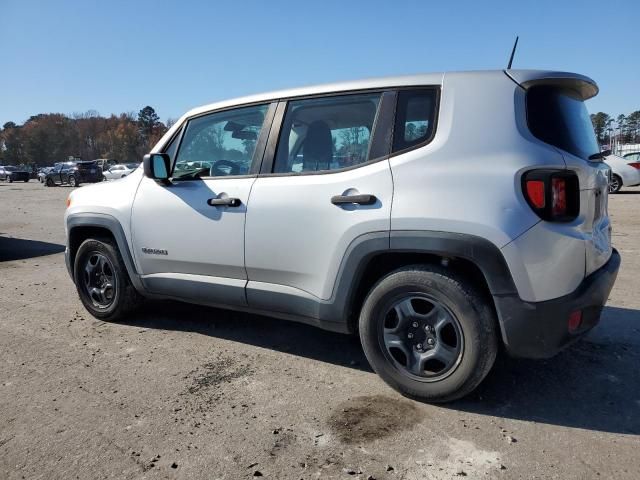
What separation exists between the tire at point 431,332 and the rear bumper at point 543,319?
0.11m

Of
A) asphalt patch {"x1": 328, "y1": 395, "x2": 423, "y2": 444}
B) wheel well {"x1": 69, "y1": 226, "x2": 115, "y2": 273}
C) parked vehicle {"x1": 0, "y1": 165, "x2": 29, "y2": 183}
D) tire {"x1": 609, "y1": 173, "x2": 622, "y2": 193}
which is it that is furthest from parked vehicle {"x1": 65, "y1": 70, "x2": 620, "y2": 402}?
parked vehicle {"x1": 0, "y1": 165, "x2": 29, "y2": 183}

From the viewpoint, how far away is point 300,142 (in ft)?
11.0

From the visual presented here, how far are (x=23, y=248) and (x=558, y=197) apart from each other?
30.7 feet

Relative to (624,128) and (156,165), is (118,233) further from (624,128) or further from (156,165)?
(624,128)

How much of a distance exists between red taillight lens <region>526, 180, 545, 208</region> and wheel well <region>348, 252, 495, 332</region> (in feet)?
1.53

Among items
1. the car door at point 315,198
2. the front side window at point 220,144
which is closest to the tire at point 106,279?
the front side window at point 220,144

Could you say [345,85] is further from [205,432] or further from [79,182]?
[79,182]

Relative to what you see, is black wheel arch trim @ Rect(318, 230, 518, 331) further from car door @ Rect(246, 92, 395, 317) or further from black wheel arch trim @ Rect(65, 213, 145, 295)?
black wheel arch trim @ Rect(65, 213, 145, 295)

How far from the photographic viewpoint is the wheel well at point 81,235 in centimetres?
440

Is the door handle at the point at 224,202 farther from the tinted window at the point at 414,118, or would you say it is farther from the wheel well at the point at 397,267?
the tinted window at the point at 414,118

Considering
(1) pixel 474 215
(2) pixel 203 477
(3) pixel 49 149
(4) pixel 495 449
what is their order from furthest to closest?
(3) pixel 49 149
(1) pixel 474 215
(4) pixel 495 449
(2) pixel 203 477

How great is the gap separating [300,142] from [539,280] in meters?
1.79

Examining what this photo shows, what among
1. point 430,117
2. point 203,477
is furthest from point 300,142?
point 203,477

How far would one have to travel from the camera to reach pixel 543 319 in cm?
253
